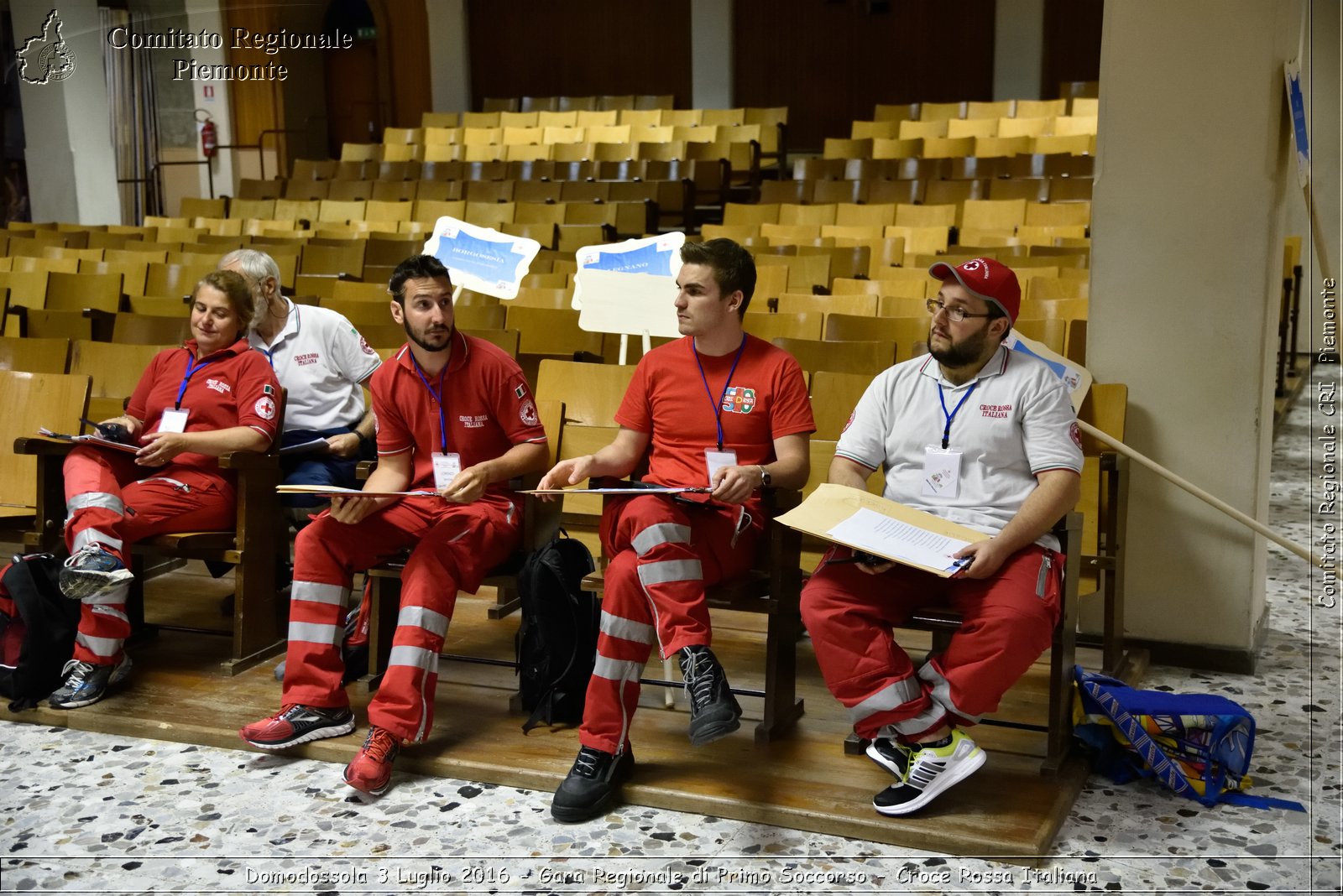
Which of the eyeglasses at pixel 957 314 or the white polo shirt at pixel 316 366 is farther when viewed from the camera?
the white polo shirt at pixel 316 366

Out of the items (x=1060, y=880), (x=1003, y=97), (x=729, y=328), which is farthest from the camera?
(x=1003, y=97)

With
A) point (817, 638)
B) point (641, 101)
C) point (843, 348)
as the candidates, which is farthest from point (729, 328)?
point (641, 101)

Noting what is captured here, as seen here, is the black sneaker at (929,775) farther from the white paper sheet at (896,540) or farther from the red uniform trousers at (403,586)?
the red uniform trousers at (403,586)

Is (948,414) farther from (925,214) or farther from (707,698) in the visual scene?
(925,214)

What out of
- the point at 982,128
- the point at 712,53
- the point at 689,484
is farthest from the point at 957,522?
the point at 712,53

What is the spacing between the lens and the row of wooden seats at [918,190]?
7988 mm

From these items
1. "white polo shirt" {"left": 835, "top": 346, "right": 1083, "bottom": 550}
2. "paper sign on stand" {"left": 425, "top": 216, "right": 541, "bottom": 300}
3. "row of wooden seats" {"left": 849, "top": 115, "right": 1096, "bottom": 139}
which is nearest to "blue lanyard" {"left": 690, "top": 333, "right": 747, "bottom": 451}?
"white polo shirt" {"left": 835, "top": 346, "right": 1083, "bottom": 550}

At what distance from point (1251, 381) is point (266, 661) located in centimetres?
287

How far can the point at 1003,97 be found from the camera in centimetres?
1330

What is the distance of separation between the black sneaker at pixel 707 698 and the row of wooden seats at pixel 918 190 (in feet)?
19.8

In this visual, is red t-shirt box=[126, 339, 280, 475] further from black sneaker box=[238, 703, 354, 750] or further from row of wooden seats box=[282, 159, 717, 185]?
row of wooden seats box=[282, 159, 717, 185]

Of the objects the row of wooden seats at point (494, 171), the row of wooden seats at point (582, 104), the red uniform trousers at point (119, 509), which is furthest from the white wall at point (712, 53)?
the red uniform trousers at point (119, 509)

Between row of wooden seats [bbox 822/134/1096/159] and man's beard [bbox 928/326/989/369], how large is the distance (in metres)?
7.22

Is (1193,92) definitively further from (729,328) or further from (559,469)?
(559,469)
